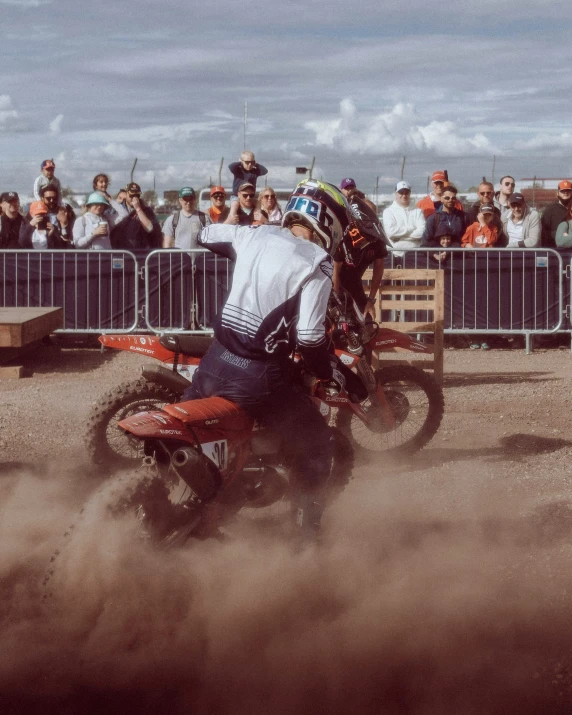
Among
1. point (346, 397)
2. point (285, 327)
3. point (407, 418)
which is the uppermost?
point (285, 327)

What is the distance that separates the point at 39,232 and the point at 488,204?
6039 mm

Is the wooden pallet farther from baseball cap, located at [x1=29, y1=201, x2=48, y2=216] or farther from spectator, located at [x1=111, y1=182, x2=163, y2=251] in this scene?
spectator, located at [x1=111, y1=182, x2=163, y2=251]

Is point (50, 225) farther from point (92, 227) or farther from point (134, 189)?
point (134, 189)

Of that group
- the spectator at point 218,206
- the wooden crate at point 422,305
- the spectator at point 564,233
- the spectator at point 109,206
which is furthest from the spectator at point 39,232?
the spectator at point 564,233

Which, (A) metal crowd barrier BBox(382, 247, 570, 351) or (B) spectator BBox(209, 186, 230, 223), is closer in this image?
(A) metal crowd barrier BBox(382, 247, 570, 351)

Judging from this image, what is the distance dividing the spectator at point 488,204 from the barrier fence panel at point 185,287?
352cm

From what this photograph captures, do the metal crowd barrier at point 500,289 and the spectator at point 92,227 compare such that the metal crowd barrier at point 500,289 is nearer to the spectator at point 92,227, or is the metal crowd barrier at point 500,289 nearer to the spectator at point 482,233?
the spectator at point 482,233

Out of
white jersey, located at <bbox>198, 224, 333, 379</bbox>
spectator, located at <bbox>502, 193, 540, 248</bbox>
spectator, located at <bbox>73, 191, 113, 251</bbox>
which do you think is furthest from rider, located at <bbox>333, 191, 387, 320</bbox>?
spectator, located at <bbox>73, 191, 113, 251</bbox>

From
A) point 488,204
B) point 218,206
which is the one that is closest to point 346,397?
point 218,206

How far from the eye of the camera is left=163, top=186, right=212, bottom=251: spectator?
14.5 metres

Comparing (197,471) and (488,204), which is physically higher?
(488,204)

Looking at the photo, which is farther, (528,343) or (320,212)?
(528,343)

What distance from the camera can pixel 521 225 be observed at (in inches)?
573

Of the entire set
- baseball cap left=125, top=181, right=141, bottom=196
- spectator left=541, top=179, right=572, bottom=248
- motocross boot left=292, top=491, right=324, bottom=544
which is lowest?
motocross boot left=292, top=491, right=324, bottom=544
